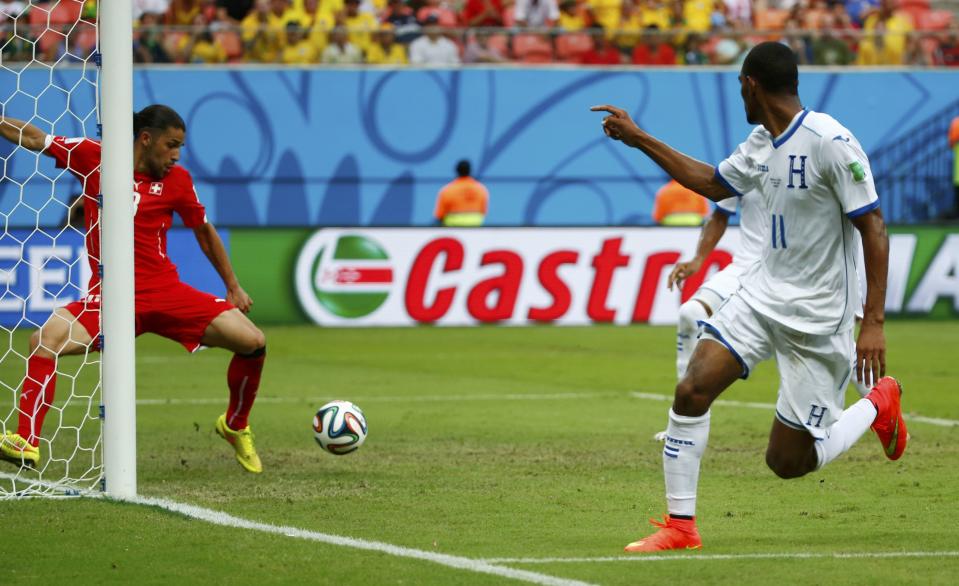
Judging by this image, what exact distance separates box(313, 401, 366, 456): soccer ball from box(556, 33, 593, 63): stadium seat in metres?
18.2

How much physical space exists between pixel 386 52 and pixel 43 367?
59.7ft

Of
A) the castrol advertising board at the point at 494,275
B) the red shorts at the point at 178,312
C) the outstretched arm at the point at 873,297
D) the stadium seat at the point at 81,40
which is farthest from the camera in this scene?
the stadium seat at the point at 81,40

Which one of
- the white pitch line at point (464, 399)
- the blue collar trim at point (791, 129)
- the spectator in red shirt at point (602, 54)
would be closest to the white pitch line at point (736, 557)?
the blue collar trim at point (791, 129)

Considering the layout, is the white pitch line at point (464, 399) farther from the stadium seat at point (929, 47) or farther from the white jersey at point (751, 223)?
the stadium seat at point (929, 47)


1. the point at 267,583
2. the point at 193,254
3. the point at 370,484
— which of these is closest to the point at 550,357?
the point at 193,254

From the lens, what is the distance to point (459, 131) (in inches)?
1048

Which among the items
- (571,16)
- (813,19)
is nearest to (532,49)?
(571,16)

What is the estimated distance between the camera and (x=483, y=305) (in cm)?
2056

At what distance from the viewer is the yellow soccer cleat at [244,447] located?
8805 mm

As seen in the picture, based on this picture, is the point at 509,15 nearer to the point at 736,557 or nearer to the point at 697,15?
the point at 697,15

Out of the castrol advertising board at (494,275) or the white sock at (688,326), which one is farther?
the castrol advertising board at (494,275)

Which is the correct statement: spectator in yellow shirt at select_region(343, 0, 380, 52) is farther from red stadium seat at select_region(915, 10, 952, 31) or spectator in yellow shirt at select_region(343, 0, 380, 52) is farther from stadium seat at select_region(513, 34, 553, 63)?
red stadium seat at select_region(915, 10, 952, 31)

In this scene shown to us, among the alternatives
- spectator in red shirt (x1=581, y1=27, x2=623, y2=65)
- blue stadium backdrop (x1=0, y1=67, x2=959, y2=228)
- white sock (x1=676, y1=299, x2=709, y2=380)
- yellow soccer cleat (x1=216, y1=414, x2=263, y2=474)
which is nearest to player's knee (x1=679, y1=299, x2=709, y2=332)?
white sock (x1=676, y1=299, x2=709, y2=380)

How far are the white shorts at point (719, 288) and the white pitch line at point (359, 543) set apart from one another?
164 inches
